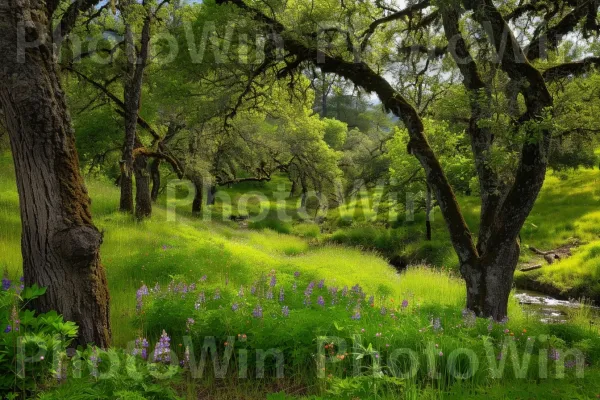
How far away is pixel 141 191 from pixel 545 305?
15629 mm

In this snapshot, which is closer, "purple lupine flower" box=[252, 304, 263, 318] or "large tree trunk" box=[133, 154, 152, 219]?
"purple lupine flower" box=[252, 304, 263, 318]

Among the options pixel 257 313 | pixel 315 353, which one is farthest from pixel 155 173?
pixel 315 353

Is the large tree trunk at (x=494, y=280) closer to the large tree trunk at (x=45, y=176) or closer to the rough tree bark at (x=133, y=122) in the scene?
the large tree trunk at (x=45, y=176)

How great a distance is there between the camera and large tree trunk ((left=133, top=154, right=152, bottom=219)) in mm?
15727

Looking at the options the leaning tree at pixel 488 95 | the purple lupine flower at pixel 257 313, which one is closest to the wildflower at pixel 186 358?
the purple lupine flower at pixel 257 313

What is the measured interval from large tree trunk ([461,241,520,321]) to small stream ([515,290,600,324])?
7070mm

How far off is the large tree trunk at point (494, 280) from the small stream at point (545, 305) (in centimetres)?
707

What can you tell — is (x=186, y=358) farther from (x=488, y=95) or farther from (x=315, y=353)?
(x=488, y=95)

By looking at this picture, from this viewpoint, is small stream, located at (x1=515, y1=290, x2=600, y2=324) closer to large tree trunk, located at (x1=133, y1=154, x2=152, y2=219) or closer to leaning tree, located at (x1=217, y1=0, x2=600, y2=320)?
leaning tree, located at (x1=217, y1=0, x2=600, y2=320)

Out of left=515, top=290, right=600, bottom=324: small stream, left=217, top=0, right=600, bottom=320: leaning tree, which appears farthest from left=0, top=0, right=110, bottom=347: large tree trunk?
left=515, top=290, right=600, bottom=324: small stream

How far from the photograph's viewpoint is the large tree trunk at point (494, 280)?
7.73m

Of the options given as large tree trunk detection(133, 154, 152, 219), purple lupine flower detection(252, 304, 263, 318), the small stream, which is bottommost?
the small stream

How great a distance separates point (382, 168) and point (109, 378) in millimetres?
34088

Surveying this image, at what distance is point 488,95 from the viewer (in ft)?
25.2
